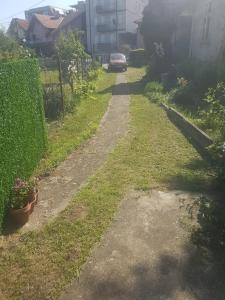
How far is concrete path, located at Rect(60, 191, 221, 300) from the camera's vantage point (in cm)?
386

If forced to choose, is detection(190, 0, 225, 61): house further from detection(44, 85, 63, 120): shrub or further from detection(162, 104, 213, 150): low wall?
detection(44, 85, 63, 120): shrub

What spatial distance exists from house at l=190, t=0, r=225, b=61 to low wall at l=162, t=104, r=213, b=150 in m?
5.25

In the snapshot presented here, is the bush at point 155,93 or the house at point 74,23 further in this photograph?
the house at point 74,23

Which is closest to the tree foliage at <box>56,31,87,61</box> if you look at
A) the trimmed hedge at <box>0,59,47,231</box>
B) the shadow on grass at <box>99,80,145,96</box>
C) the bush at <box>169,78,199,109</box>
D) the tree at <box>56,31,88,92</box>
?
the tree at <box>56,31,88,92</box>

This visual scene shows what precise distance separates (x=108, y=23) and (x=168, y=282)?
183 ft

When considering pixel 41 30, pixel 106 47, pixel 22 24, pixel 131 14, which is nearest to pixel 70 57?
pixel 106 47

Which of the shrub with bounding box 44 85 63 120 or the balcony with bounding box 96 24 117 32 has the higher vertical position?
the balcony with bounding box 96 24 117 32

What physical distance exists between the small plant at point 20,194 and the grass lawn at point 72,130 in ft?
5.43

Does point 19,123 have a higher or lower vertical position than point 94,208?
higher

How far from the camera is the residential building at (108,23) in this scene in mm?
53875

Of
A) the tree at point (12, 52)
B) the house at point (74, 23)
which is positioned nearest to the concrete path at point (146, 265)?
the tree at point (12, 52)

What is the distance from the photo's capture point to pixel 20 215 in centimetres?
528

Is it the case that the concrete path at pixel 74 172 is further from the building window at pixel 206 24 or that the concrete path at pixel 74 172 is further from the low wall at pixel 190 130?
the building window at pixel 206 24

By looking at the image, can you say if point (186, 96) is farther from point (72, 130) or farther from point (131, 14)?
point (131, 14)
